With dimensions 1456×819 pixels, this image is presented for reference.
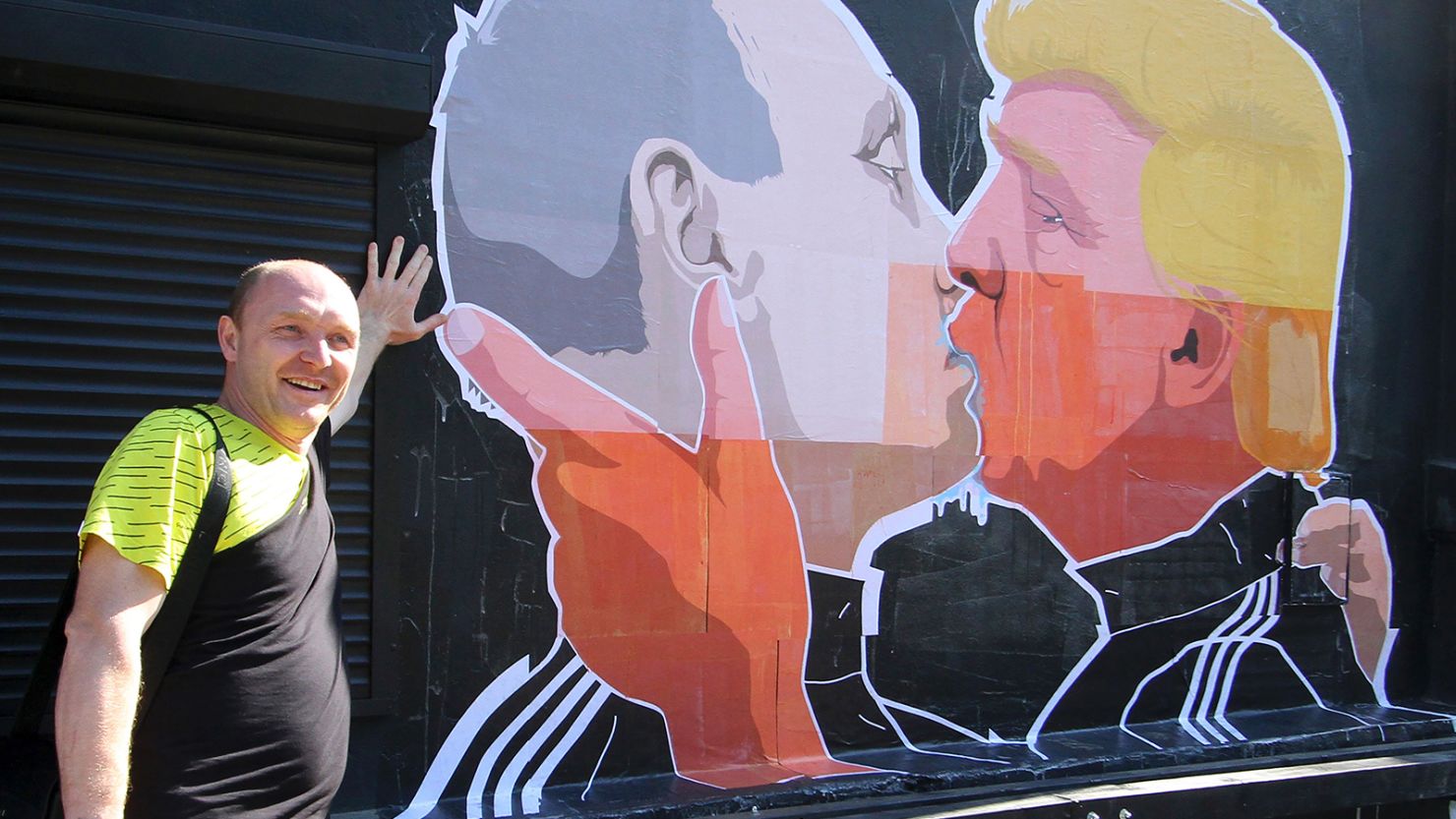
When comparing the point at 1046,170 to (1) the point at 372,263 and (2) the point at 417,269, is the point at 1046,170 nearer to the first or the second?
(2) the point at 417,269

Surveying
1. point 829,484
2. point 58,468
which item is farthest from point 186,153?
point 829,484

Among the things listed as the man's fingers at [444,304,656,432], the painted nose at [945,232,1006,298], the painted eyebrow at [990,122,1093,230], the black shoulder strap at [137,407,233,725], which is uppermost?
the painted eyebrow at [990,122,1093,230]

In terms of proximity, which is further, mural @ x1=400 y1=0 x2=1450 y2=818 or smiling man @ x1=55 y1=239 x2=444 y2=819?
mural @ x1=400 y1=0 x2=1450 y2=818

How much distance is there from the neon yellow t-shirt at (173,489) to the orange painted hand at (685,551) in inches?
58.6

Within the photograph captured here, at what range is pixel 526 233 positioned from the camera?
13.6 ft

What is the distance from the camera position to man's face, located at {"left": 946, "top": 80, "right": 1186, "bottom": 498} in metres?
4.92

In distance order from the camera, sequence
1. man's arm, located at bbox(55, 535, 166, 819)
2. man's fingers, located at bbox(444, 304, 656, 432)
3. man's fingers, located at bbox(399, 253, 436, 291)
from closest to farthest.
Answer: man's arm, located at bbox(55, 535, 166, 819) → man's fingers, located at bbox(399, 253, 436, 291) → man's fingers, located at bbox(444, 304, 656, 432)

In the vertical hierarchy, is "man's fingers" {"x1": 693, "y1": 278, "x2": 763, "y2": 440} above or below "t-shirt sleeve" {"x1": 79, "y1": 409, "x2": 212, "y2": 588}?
above

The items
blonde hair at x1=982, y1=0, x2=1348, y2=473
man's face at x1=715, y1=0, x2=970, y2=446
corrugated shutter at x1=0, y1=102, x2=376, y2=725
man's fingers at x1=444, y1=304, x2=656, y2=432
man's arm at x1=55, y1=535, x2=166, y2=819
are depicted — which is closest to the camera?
man's arm at x1=55, y1=535, x2=166, y2=819

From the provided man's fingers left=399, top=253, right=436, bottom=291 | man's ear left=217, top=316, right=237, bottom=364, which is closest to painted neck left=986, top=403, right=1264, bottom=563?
man's fingers left=399, top=253, right=436, bottom=291

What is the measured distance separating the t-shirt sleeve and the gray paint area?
5.46 ft

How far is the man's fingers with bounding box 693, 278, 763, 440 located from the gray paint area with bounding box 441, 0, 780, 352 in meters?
0.25

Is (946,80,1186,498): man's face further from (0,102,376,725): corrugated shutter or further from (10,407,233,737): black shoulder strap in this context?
(10,407,233,737): black shoulder strap

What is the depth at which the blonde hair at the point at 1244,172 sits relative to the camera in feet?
17.2
